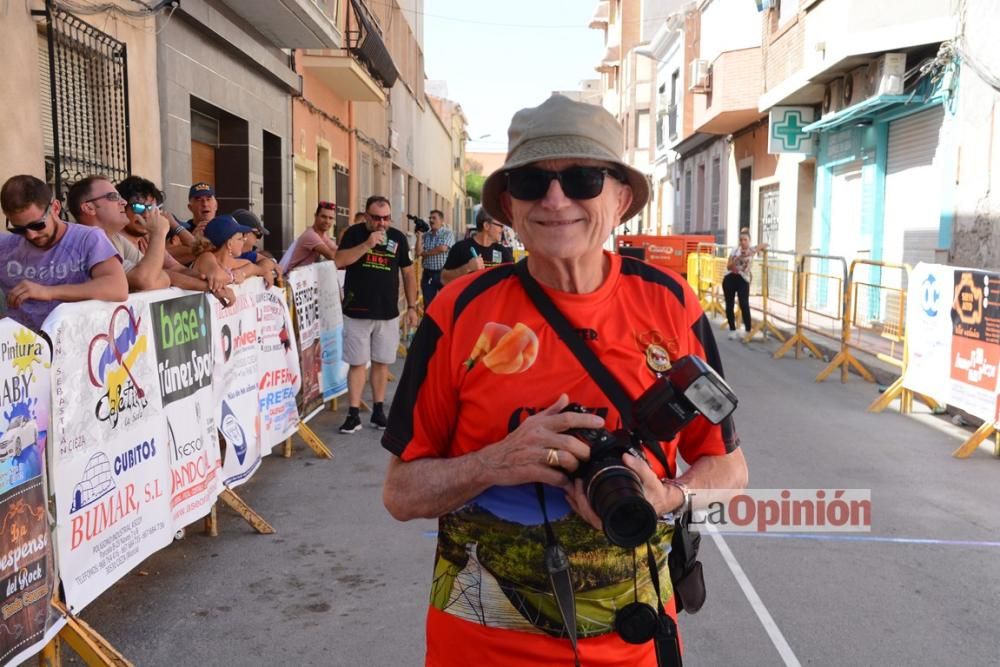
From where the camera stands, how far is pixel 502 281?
1.99 m

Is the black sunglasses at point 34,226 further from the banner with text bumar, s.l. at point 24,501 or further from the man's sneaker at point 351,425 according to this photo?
the man's sneaker at point 351,425

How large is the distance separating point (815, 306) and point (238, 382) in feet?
36.1

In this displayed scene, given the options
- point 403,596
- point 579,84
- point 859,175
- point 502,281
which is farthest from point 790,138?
point 579,84

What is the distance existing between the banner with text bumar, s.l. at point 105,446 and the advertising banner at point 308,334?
3.31m

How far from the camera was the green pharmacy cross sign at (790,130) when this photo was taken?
20703mm

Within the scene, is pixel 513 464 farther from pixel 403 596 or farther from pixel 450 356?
pixel 403 596

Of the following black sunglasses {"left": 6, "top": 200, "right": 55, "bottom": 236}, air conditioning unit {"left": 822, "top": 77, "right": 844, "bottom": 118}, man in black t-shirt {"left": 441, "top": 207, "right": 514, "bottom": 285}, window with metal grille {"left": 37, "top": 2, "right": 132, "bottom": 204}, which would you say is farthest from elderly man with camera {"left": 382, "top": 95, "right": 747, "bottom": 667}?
air conditioning unit {"left": 822, "top": 77, "right": 844, "bottom": 118}

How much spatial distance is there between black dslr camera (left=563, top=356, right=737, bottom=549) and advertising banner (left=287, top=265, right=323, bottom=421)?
6316 millimetres

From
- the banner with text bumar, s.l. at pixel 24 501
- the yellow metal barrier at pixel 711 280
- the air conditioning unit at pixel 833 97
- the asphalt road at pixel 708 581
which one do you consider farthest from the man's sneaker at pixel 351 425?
the air conditioning unit at pixel 833 97

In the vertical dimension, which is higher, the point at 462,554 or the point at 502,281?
the point at 502,281

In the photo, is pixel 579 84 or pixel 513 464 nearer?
pixel 513 464

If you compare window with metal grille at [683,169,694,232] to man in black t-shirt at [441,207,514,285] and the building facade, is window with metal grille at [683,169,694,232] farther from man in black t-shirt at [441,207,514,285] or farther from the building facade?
the building facade

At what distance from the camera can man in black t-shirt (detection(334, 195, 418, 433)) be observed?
849cm

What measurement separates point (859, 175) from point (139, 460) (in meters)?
16.8
